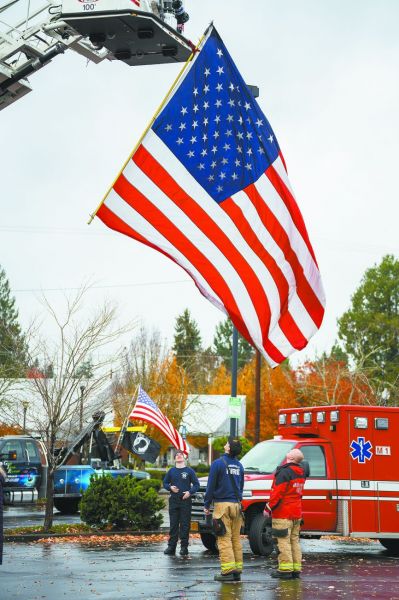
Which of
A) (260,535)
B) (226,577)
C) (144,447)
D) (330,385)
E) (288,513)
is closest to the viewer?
(226,577)

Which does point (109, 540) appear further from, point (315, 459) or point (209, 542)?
point (315, 459)

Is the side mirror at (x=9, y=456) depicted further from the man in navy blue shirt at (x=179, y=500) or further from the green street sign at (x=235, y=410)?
the man in navy blue shirt at (x=179, y=500)

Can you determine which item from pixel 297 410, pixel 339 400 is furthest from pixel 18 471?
pixel 339 400

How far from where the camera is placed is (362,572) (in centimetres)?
1394

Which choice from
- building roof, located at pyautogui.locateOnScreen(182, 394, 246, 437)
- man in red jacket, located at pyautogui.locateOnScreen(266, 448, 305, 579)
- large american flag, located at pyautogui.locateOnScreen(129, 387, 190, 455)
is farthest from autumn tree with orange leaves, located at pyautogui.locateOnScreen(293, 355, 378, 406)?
man in red jacket, located at pyautogui.locateOnScreen(266, 448, 305, 579)

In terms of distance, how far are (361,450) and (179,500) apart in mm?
3303

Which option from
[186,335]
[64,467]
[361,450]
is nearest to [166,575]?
[361,450]

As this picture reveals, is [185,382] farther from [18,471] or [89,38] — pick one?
[89,38]

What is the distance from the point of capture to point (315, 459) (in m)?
16.9

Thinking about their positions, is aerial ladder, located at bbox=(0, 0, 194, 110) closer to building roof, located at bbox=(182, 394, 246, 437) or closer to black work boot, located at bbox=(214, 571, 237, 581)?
black work boot, located at bbox=(214, 571, 237, 581)

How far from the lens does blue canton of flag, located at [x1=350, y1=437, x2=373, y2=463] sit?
16.9 meters

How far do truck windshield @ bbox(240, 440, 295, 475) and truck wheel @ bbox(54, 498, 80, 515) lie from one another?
1054 cm

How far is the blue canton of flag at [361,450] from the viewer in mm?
16875

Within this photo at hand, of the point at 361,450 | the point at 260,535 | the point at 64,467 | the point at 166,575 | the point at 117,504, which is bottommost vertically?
the point at 166,575
